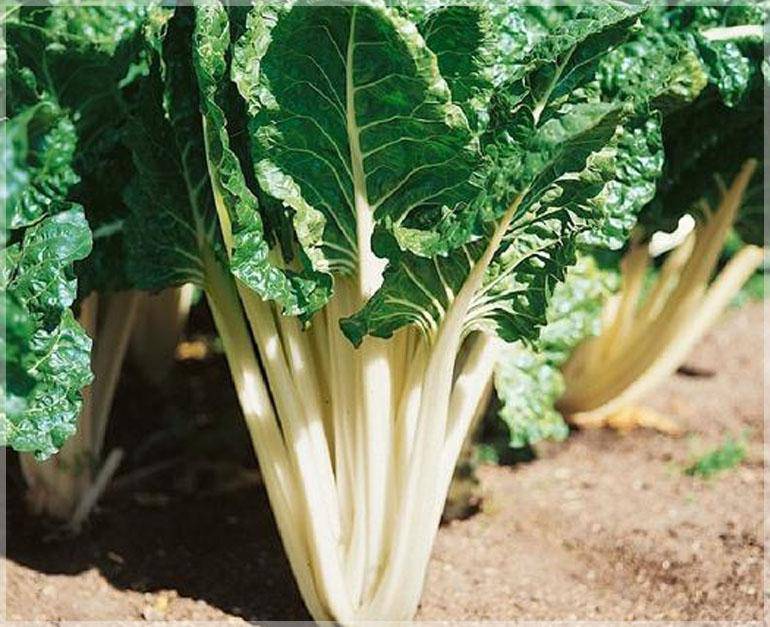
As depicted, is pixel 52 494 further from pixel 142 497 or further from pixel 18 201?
pixel 18 201

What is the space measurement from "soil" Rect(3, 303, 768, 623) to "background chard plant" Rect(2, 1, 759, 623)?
0.43 meters

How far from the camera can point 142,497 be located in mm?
4445

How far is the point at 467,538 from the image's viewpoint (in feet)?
13.6

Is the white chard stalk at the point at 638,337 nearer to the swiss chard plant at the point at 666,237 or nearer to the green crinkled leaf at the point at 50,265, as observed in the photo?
the swiss chard plant at the point at 666,237

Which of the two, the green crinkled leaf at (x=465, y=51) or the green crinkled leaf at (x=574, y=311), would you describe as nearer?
the green crinkled leaf at (x=465, y=51)

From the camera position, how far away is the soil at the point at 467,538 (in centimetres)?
368

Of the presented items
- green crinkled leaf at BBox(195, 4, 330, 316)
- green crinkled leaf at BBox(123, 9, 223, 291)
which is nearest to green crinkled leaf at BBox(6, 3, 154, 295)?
green crinkled leaf at BBox(123, 9, 223, 291)

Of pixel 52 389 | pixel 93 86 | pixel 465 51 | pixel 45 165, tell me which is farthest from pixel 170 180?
pixel 465 51

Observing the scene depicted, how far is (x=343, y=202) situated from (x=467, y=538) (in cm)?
147

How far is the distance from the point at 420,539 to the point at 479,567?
25.0 inches

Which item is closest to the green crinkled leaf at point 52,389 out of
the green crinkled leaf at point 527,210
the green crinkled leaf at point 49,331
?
the green crinkled leaf at point 49,331

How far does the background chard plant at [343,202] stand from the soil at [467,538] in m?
0.43

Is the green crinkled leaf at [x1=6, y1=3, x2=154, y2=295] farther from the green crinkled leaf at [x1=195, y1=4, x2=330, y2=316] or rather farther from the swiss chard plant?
the swiss chard plant

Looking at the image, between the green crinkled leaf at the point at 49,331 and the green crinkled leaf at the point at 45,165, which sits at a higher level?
the green crinkled leaf at the point at 45,165
